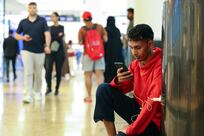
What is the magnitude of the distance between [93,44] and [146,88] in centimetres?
441

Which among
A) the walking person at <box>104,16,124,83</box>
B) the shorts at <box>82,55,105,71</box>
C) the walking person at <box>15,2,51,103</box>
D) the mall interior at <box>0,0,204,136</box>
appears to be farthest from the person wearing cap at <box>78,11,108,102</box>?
the walking person at <box>104,16,124,83</box>

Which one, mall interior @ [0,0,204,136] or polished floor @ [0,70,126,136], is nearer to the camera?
mall interior @ [0,0,204,136]

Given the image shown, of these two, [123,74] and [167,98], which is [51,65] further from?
[167,98]

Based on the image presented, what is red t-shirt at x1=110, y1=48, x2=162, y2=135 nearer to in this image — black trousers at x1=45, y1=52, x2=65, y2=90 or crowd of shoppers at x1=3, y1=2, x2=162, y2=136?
crowd of shoppers at x1=3, y1=2, x2=162, y2=136

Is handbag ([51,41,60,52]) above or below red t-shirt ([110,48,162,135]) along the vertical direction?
above

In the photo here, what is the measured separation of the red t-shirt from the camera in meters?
2.64

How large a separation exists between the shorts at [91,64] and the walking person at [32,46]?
63 cm

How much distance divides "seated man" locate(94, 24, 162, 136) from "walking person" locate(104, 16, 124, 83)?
4.92 m

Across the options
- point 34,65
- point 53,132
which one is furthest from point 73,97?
point 53,132

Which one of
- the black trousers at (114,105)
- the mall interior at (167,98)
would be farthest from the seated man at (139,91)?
the mall interior at (167,98)

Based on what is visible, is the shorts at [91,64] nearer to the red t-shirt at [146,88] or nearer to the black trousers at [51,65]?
the black trousers at [51,65]

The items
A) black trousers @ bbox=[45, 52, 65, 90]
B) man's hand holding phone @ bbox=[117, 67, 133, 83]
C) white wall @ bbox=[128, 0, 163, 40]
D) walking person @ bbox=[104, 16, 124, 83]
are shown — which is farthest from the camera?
black trousers @ bbox=[45, 52, 65, 90]

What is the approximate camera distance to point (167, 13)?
7.56 ft

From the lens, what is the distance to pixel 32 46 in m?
7.29
